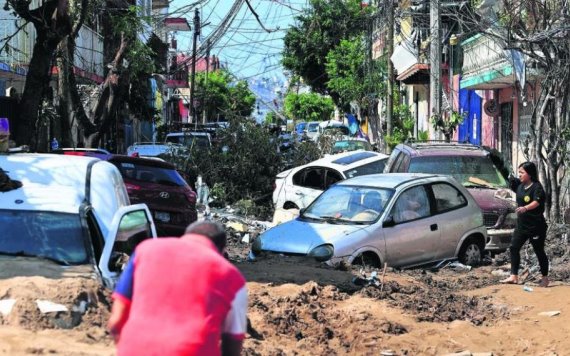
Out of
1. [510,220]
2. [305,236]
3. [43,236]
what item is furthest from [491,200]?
[43,236]

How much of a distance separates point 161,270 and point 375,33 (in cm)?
3718

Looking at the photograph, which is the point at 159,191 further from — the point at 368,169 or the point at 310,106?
the point at 310,106

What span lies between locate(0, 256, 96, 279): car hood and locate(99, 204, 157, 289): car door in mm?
135

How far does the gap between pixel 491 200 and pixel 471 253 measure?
160 cm

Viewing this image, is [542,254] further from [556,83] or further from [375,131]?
[375,131]

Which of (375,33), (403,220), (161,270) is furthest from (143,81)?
(161,270)

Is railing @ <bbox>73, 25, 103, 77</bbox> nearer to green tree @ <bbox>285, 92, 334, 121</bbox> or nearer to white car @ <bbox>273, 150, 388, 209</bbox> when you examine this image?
white car @ <bbox>273, 150, 388, 209</bbox>

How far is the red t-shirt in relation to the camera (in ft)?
11.7

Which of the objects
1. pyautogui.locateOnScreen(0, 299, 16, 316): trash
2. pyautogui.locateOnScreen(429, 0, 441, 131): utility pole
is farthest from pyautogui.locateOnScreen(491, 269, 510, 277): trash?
pyautogui.locateOnScreen(429, 0, 441, 131): utility pole

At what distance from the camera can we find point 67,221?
277 inches

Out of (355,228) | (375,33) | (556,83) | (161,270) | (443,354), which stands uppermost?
(375,33)

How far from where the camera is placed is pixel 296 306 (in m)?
8.48

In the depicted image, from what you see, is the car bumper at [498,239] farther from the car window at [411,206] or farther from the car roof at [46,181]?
the car roof at [46,181]

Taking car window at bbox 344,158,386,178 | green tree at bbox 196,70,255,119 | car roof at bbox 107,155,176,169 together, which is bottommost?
car window at bbox 344,158,386,178
